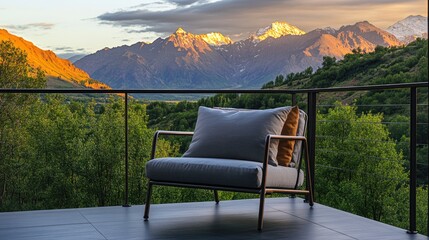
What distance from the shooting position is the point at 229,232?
312 cm

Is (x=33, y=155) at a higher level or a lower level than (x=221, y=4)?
lower

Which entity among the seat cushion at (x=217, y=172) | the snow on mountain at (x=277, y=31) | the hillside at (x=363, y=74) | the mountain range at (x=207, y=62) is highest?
the snow on mountain at (x=277, y=31)

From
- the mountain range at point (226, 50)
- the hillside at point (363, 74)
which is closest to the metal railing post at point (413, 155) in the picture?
the hillside at point (363, 74)

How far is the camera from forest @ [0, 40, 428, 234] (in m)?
18.3

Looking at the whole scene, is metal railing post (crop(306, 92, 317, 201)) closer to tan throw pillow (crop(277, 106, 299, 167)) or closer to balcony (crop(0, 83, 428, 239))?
balcony (crop(0, 83, 428, 239))

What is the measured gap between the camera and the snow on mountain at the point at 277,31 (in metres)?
41.9

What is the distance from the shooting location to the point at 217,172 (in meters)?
3.17

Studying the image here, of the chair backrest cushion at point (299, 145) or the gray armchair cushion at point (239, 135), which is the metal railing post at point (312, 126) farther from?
the gray armchair cushion at point (239, 135)

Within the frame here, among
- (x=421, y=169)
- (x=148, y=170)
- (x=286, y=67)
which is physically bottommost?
(x=421, y=169)

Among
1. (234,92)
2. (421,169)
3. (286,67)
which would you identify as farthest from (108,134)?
(286,67)

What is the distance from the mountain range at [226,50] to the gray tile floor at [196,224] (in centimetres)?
3392

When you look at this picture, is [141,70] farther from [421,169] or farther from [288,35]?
[421,169]

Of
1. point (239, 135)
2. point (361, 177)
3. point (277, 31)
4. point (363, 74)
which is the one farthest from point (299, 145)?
point (277, 31)

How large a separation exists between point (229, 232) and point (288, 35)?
42.4 m
